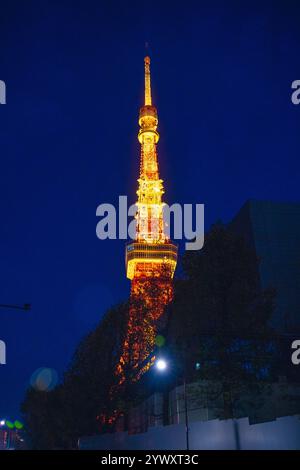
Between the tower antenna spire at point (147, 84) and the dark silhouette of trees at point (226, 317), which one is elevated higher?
the tower antenna spire at point (147, 84)

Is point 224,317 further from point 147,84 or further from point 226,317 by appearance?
point 147,84

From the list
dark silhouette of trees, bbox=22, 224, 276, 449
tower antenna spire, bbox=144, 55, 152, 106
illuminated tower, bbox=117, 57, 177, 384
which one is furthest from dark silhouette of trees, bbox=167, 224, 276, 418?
tower antenna spire, bbox=144, 55, 152, 106

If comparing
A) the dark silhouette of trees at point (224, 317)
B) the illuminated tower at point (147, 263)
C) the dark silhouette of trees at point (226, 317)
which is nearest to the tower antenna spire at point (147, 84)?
the illuminated tower at point (147, 263)

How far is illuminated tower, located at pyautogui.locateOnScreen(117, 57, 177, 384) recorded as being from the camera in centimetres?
3903

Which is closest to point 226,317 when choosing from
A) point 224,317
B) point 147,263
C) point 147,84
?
point 224,317

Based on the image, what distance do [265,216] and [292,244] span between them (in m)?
5.18

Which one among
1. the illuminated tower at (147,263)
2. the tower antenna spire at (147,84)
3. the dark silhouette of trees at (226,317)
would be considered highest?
the tower antenna spire at (147,84)

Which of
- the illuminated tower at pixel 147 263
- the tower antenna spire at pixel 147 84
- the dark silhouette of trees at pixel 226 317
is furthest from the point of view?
the tower antenna spire at pixel 147 84

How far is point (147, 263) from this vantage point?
85000 mm

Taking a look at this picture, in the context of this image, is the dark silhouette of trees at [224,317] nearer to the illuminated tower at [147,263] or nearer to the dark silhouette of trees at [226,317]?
the dark silhouette of trees at [226,317]

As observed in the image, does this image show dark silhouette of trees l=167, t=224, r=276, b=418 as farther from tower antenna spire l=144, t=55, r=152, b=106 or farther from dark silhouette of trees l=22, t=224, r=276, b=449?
tower antenna spire l=144, t=55, r=152, b=106

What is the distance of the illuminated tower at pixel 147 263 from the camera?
39031 millimetres

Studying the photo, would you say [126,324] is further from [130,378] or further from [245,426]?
[245,426]
